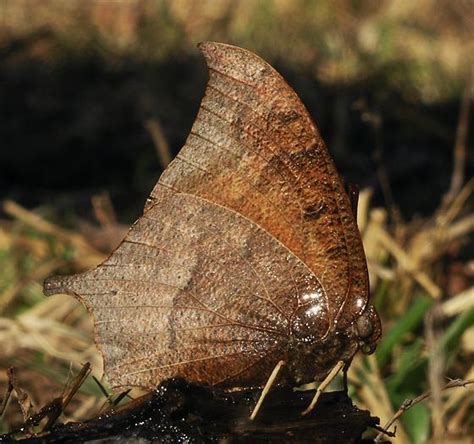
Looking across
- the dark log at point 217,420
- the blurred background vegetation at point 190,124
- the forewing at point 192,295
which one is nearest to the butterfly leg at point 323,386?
the dark log at point 217,420

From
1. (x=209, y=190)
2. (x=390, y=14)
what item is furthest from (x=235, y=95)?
(x=390, y=14)

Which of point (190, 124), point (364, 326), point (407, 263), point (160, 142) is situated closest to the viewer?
point (364, 326)

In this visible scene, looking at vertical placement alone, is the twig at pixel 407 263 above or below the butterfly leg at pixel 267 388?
below

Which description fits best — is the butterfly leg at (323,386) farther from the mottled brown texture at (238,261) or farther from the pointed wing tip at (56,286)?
the pointed wing tip at (56,286)

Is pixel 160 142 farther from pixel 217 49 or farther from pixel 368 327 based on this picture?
pixel 368 327

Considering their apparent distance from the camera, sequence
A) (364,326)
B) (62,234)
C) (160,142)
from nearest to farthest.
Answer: (364,326), (160,142), (62,234)

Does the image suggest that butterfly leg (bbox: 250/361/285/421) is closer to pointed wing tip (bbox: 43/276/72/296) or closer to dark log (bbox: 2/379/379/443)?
dark log (bbox: 2/379/379/443)

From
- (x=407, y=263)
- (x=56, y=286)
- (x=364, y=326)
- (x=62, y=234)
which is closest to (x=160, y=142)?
(x=62, y=234)
